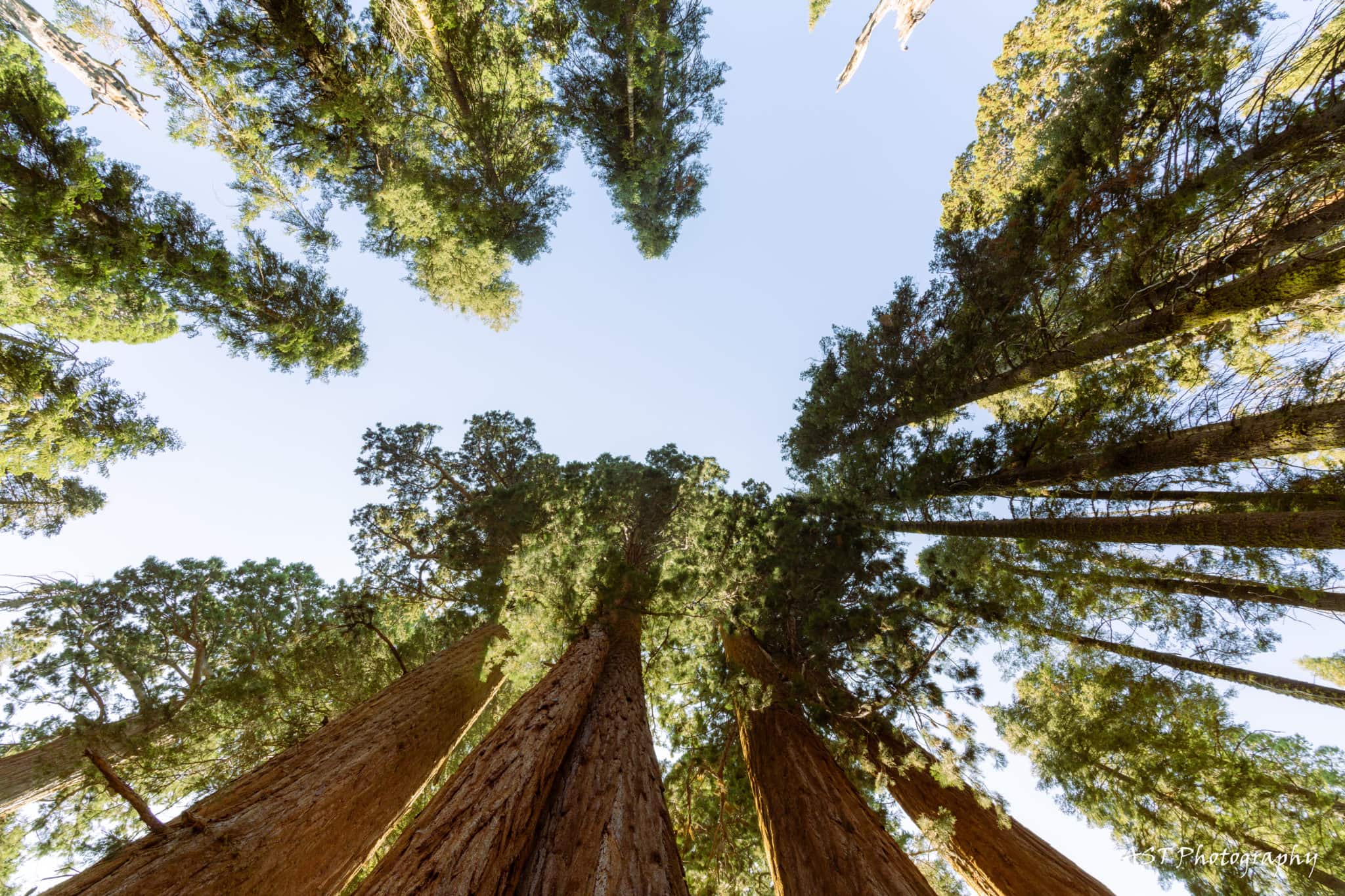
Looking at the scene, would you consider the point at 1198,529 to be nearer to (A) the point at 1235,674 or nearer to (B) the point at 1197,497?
(B) the point at 1197,497

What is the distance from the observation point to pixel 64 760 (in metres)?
5.79

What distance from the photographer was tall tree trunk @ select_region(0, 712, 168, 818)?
5.48 m

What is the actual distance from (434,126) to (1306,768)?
1671cm

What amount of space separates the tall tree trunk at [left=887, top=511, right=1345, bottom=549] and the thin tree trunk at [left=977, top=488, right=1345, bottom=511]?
17 cm

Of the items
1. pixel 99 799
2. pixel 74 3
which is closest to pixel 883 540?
pixel 99 799

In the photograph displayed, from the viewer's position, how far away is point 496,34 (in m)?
9.32

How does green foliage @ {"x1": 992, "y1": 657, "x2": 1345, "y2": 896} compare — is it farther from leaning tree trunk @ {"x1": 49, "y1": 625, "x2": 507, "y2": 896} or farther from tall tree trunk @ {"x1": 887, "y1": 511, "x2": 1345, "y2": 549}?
leaning tree trunk @ {"x1": 49, "y1": 625, "x2": 507, "y2": 896}

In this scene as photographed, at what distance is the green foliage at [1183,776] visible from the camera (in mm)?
4715

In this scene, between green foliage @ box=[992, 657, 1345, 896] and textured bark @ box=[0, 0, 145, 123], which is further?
textured bark @ box=[0, 0, 145, 123]

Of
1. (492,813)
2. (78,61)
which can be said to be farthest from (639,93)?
(492,813)

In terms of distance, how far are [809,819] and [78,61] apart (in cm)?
1711

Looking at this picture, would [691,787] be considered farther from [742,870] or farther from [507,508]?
[507,508]

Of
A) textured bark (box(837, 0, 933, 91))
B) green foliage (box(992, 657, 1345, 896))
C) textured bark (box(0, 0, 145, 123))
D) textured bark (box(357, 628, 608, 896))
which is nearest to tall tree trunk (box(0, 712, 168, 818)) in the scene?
textured bark (box(357, 628, 608, 896))

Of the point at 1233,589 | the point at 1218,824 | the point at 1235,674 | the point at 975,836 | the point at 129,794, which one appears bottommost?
the point at 129,794
